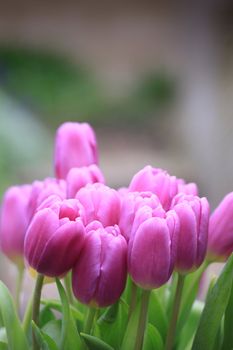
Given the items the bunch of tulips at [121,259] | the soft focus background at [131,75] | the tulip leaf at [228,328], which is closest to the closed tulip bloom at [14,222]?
the bunch of tulips at [121,259]

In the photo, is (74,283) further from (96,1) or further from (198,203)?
(96,1)

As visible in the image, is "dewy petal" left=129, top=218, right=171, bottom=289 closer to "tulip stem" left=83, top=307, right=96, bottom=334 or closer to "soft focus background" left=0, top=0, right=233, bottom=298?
"tulip stem" left=83, top=307, right=96, bottom=334

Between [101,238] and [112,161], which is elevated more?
[101,238]

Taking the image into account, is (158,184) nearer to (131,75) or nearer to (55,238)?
(55,238)

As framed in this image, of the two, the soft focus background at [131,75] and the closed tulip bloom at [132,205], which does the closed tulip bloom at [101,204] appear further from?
the soft focus background at [131,75]

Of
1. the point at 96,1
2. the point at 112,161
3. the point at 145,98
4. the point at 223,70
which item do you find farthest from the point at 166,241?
the point at 96,1

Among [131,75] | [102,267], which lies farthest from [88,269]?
[131,75]
